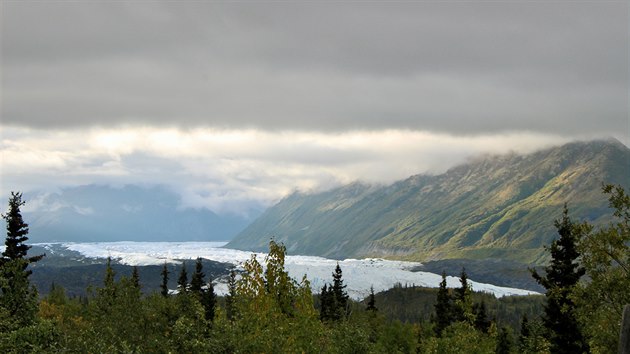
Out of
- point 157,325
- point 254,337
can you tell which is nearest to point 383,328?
point 157,325

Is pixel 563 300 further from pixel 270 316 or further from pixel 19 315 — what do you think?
pixel 19 315

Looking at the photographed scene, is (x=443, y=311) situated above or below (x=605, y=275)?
below

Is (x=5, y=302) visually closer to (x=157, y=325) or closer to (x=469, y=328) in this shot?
(x=157, y=325)

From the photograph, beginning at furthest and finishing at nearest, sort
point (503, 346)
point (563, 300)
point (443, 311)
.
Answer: point (443, 311) → point (503, 346) → point (563, 300)

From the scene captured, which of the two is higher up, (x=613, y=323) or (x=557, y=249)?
(x=557, y=249)

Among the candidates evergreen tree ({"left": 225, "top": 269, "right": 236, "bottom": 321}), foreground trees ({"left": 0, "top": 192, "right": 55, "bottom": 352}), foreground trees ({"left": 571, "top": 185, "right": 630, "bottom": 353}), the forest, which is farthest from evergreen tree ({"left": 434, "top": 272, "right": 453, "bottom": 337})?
foreground trees ({"left": 0, "top": 192, "right": 55, "bottom": 352})

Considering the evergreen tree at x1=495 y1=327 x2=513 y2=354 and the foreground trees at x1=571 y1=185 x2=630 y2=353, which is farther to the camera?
the evergreen tree at x1=495 y1=327 x2=513 y2=354

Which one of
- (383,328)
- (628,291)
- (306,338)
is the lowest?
(383,328)

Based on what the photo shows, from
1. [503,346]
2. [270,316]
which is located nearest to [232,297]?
[270,316]

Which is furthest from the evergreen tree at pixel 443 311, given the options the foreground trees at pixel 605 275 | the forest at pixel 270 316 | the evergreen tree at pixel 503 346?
the foreground trees at pixel 605 275

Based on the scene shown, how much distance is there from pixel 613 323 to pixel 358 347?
1721 cm

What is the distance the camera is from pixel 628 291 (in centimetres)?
3753

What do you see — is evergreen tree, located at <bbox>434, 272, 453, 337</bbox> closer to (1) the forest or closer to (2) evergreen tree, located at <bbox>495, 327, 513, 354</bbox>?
(2) evergreen tree, located at <bbox>495, 327, 513, 354</bbox>

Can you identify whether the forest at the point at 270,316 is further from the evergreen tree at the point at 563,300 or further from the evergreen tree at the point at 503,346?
the evergreen tree at the point at 503,346
